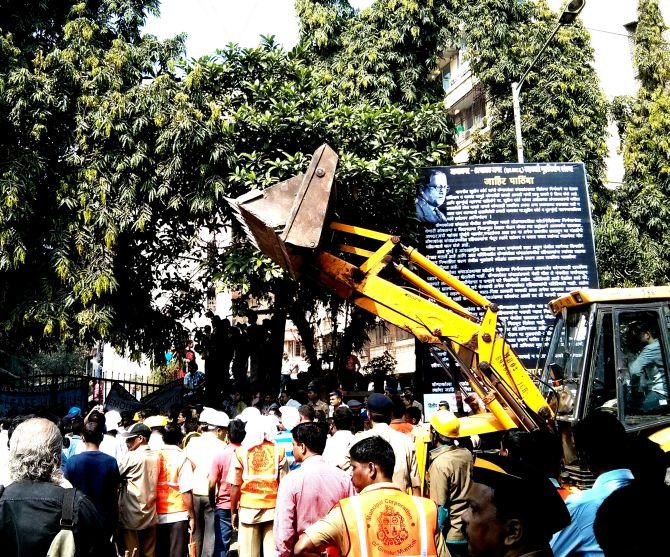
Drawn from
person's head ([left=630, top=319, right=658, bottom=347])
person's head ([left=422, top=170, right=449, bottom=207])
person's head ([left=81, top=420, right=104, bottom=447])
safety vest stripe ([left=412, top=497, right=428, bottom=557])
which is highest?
person's head ([left=422, top=170, right=449, bottom=207])

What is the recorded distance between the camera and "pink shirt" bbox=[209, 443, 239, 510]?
743 cm

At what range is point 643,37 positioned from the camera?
2348 cm

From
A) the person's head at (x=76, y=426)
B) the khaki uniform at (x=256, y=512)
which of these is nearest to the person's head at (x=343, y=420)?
the khaki uniform at (x=256, y=512)

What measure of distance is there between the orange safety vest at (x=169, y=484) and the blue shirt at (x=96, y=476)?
93 centimetres

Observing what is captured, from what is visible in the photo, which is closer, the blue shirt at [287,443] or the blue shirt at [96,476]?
the blue shirt at [96,476]

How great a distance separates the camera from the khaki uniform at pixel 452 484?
5.25 metres

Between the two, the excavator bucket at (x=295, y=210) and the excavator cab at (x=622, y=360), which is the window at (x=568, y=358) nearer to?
the excavator cab at (x=622, y=360)

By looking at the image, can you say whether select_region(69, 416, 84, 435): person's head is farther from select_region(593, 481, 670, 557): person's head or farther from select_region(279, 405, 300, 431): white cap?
select_region(593, 481, 670, 557): person's head

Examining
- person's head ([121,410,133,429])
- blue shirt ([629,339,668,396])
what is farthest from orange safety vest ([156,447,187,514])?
blue shirt ([629,339,668,396])

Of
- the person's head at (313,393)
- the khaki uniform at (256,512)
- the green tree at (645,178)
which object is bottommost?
the khaki uniform at (256,512)

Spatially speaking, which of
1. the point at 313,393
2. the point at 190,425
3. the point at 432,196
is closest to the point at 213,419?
the point at 190,425

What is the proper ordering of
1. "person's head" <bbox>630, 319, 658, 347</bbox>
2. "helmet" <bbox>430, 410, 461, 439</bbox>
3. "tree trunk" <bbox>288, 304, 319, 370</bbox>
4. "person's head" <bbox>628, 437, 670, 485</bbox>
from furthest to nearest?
1. "tree trunk" <bbox>288, 304, 319, 370</bbox>
2. "person's head" <bbox>630, 319, 658, 347</bbox>
3. "helmet" <bbox>430, 410, 461, 439</bbox>
4. "person's head" <bbox>628, 437, 670, 485</bbox>

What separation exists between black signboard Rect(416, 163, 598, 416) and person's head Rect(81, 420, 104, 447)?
735 centimetres

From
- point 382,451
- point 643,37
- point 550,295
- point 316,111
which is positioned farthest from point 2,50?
point 643,37
